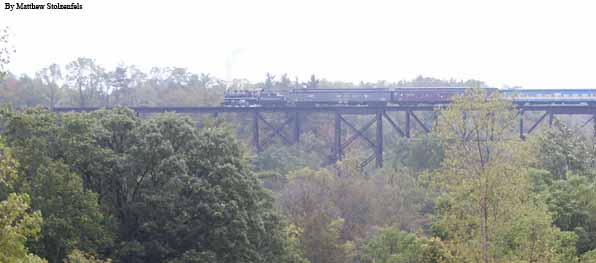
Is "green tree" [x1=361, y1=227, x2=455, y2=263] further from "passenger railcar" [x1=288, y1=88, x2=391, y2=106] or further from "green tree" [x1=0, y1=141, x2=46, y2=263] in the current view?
"passenger railcar" [x1=288, y1=88, x2=391, y2=106]

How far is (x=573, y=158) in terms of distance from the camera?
1902 centimetres

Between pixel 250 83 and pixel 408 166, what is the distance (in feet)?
76.0

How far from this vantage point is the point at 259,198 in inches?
653

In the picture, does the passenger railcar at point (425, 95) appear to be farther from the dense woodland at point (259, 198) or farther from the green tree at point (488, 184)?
the green tree at point (488, 184)

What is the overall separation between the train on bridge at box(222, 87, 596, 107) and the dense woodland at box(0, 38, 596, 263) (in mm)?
4880

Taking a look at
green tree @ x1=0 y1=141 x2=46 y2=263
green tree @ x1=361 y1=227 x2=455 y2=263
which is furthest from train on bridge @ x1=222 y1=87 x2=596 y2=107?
green tree @ x1=0 y1=141 x2=46 y2=263

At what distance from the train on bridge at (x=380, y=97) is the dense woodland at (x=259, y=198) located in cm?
488

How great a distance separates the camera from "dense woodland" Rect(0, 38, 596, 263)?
9109 millimetres

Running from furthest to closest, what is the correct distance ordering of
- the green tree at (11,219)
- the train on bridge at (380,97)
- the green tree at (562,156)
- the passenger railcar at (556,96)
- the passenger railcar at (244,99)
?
the passenger railcar at (244,99)
the train on bridge at (380,97)
the passenger railcar at (556,96)
the green tree at (562,156)
the green tree at (11,219)

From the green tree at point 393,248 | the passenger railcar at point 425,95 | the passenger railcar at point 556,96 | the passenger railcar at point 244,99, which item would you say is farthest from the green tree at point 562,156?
the passenger railcar at point 244,99

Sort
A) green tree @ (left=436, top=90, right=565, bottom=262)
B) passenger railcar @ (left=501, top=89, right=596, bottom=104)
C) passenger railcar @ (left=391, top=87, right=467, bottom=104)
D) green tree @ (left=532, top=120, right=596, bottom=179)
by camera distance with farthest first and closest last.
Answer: passenger railcar @ (left=391, top=87, right=467, bottom=104) → passenger railcar @ (left=501, top=89, right=596, bottom=104) → green tree @ (left=532, top=120, right=596, bottom=179) → green tree @ (left=436, top=90, right=565, bottom=262)

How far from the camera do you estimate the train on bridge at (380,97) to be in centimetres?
2600

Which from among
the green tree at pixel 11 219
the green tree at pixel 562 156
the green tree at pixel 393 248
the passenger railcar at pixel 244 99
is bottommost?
the green tree at pixel 393 248

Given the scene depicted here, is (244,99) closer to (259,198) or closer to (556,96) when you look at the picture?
(556,96)
